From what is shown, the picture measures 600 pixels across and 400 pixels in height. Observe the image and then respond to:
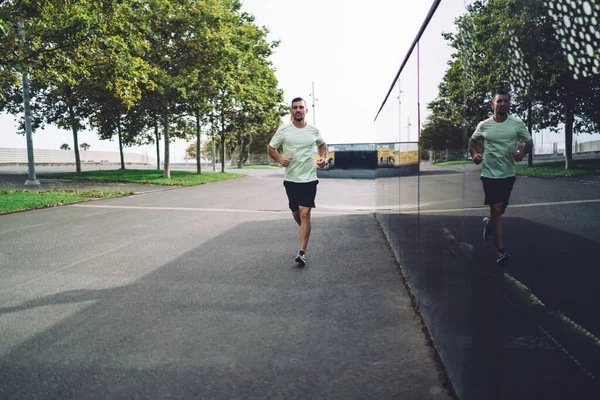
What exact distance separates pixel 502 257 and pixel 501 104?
0.57m

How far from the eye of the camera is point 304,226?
5.37 metres

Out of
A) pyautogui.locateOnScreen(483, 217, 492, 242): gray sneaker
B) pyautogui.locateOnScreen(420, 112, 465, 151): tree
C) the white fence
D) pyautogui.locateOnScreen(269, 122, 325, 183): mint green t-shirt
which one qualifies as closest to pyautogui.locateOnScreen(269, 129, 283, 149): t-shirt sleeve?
pyautogui.locateOnScreen(269, 122, 325, 183): mint green t-shirt

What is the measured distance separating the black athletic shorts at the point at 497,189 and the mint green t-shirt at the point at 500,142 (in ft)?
0.06

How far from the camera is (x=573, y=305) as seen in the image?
126 centimetres

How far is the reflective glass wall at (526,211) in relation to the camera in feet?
3.86

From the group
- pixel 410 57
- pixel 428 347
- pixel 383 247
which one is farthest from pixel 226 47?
pixel 428 347

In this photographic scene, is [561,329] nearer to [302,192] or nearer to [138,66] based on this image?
[302,192]

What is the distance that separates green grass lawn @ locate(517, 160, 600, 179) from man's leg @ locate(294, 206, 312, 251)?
3899mm

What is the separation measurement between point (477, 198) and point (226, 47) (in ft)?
71.6

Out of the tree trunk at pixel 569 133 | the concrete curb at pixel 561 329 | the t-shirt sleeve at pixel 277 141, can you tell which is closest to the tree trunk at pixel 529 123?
the tree trunk at pixel 569 133

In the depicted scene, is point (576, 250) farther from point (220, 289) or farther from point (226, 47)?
point (226, 47)

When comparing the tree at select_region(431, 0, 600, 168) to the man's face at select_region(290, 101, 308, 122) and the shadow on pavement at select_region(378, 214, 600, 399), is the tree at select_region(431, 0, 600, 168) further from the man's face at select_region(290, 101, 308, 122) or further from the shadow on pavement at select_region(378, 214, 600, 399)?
the man's face at select_region(290, 101, 308, 122)

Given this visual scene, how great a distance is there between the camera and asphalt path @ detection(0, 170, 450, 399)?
2.31 meters

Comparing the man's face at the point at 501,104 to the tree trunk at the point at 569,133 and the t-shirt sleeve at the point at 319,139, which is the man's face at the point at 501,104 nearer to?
the tree trunk at the point at 569,133
